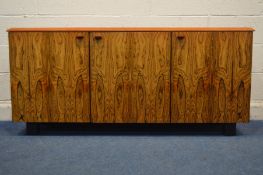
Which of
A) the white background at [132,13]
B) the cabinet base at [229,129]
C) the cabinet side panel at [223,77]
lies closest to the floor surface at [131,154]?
the cabinet base at [229,129]

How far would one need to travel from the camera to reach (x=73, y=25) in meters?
3.02

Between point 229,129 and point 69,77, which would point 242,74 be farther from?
point 69,77

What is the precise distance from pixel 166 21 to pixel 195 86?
660 millimetres

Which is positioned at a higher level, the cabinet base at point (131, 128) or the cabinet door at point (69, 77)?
the cabinet door at point (69, 77)

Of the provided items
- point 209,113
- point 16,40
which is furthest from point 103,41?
point 209,113

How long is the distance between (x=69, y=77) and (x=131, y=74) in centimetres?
40

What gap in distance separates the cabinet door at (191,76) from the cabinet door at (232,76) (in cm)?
5

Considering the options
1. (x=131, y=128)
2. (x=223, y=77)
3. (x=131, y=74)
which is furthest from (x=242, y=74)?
(x=131, y=128)

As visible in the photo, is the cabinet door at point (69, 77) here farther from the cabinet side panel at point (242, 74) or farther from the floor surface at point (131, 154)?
the cabinet side panel at point (242, 74)

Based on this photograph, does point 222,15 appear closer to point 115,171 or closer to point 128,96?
point 128,96

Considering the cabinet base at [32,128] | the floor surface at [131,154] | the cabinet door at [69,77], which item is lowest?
the floor surface at [131,154]

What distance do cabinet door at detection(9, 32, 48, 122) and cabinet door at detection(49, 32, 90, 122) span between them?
0.17 ft

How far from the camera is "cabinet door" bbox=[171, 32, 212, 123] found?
255cm

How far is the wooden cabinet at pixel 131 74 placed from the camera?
100 inches
